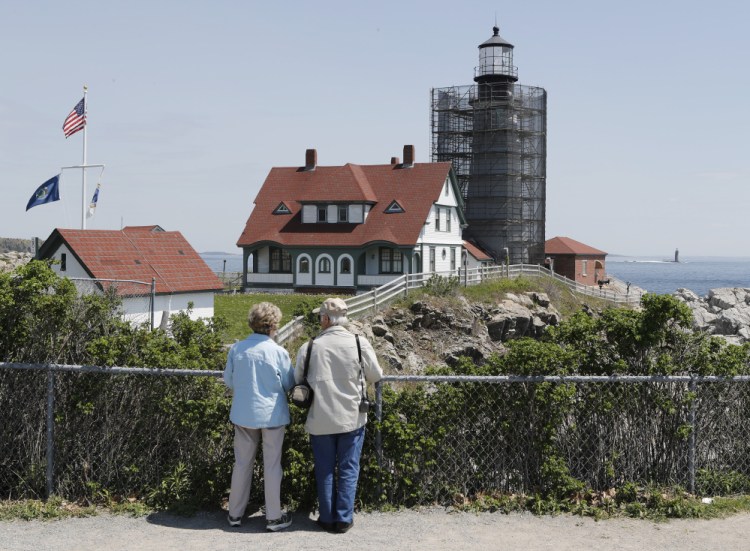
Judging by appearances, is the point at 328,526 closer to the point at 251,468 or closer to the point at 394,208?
the point at 251,468

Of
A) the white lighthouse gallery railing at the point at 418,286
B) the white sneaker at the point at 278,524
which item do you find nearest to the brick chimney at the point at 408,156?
the white lighthouse gallery railing at the point at 418,286

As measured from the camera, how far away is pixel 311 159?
5328 centimetres

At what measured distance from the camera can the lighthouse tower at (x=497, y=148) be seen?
62.2m

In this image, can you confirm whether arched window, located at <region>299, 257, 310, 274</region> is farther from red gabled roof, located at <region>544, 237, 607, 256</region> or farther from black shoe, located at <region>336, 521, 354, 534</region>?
black shoe, located at <region>336, 521, 354, 534</region>

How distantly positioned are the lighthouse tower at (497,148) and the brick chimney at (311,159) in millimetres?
13895

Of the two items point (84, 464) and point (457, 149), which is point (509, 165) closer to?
point (457, 149)

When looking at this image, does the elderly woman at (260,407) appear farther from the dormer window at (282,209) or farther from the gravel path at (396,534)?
the dormer window at (282,209)

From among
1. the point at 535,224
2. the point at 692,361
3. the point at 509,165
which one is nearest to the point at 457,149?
the point at 509,165

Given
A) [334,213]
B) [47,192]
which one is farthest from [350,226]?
[47,192]

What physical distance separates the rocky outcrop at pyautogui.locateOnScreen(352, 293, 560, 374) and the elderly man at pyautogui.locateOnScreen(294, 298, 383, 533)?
23.7 metres

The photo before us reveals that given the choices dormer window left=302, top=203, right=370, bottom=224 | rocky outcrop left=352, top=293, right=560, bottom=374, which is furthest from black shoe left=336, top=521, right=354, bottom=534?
dormer window left=302, top=203, right=370, bottom=224

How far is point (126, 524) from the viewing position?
344 inches

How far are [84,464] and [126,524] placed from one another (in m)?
1.07

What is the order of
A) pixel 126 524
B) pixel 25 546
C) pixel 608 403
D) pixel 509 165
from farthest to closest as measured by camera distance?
pixel 509 165 → pixel 608 403 → pixel 126 524 → pixel 25 546
